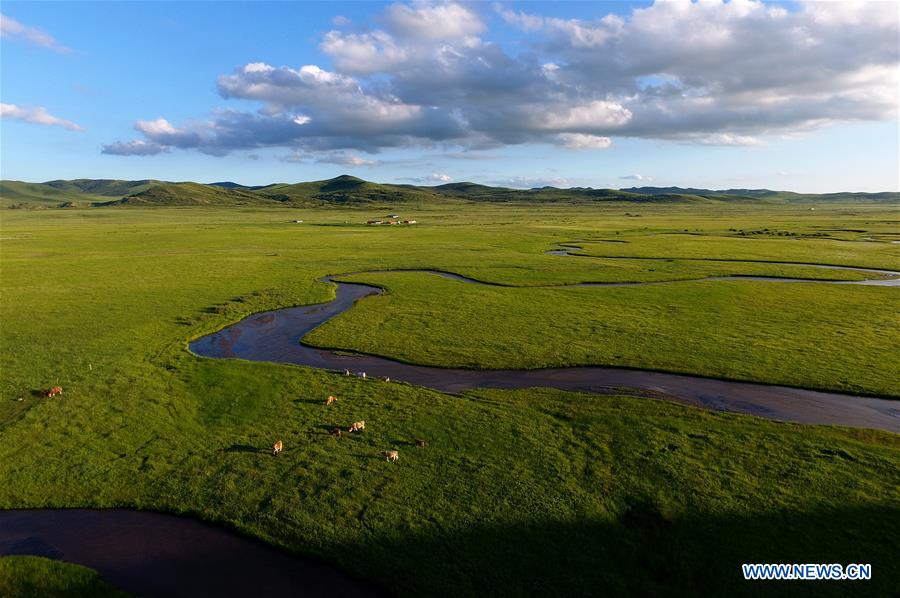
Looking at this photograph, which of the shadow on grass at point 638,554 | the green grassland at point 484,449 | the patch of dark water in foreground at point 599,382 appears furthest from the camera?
the patch of dark water in foreground at point 599,382

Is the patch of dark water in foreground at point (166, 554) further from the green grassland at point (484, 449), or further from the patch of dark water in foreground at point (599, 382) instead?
the patch of dark water in foreground at point (599, 382)

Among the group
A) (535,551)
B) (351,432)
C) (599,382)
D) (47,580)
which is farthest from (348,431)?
(599,382)

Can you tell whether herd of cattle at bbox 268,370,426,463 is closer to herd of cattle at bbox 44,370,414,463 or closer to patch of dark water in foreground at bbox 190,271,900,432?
herd of cattle at bbox 44,370,414,463

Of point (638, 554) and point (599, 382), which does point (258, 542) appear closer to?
point (638, 554)

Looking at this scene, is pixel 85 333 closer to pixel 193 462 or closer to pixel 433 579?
pixel 193 462

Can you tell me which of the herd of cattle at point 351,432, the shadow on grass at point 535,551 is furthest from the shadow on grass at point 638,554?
the herd of cattle at point 351,432

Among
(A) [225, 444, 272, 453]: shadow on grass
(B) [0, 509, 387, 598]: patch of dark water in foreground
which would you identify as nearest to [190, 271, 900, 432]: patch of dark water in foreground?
(A) [225, 444, 272, 453]: shadow on grass

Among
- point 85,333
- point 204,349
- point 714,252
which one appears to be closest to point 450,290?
point 204,349
